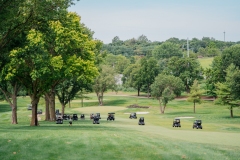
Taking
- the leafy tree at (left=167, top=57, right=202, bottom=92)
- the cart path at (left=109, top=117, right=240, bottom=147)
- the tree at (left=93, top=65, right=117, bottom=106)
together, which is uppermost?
the leafy tree at (left=167, top=57, right=202, bottom=92)

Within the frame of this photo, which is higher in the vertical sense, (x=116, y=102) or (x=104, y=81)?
(x=104, y=81)

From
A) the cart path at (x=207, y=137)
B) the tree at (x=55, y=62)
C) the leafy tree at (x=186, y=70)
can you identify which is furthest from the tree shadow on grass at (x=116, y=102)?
the cart path at (x=207, y=137)

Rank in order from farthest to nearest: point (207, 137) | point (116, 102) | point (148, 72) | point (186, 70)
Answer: point (148, 72) → point (186, 70) → point (116, 102) → point (207, 137)

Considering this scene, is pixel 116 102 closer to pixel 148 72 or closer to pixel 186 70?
pixel 148 72

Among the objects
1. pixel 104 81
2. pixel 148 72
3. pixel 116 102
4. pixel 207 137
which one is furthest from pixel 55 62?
pixel 148 72

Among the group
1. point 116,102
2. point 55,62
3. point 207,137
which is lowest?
point 207,137

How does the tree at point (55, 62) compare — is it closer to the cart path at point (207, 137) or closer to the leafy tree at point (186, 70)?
the cart path at point (207, 137)

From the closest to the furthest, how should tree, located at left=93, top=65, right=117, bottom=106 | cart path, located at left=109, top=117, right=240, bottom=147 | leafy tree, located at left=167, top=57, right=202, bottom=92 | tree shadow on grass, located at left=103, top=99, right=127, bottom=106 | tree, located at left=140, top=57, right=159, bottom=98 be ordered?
cart path, located at left=109, top=117, right=240, bottom=147 < tree, located at left=93, top=65, right=117, bottom=106 < tree shadow on grass, located at left=103, top=99, right=127, bottom=106 < leafy tree, located at left=167, top=57, right=202, bottom=92 < tree, located at left=140, top=57, right=159, bottom=98

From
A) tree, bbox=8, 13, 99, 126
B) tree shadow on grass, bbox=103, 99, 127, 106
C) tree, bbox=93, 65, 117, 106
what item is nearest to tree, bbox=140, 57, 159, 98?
tree shadow on grass, bbox=103, 99, 127, 106

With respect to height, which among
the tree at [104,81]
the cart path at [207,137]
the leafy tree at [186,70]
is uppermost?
the leafy tree at [186,70]

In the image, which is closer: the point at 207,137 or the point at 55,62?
the point at 207,137

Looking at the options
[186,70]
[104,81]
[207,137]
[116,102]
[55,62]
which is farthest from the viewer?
[186,70]

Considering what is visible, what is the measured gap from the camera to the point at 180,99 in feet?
370

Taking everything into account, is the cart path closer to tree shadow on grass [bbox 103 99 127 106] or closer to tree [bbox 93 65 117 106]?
tree [bbox 93 65 117 106]
